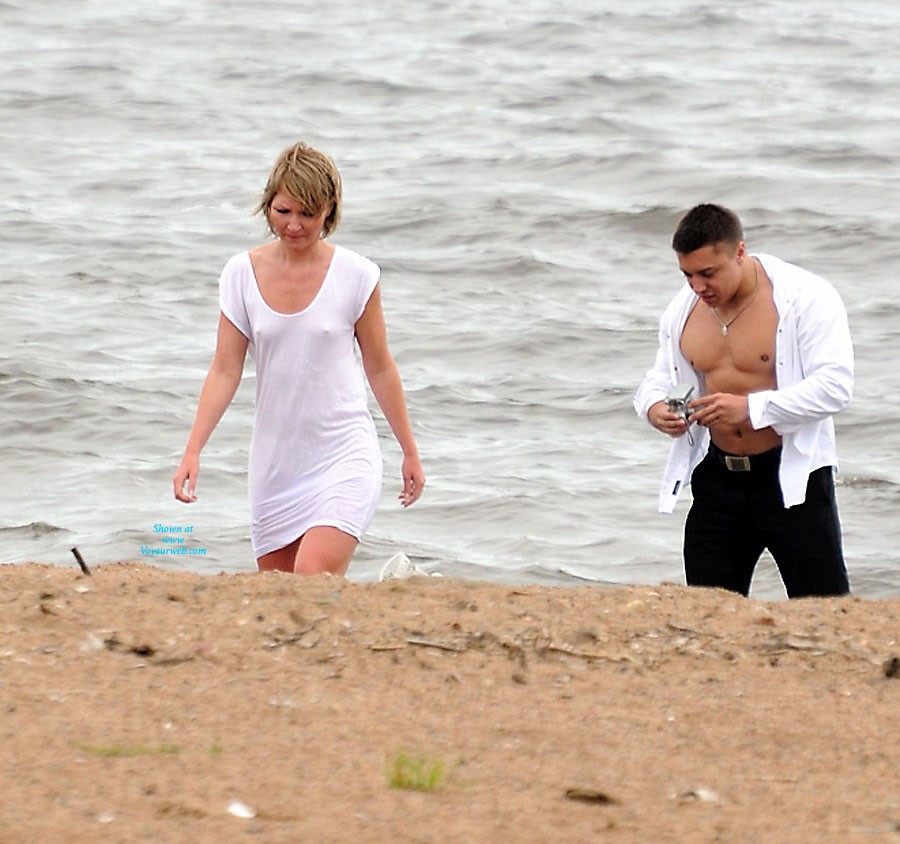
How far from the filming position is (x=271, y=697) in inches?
175

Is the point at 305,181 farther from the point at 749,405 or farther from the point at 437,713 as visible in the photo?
the point at 437,713

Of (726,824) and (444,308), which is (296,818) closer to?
(726,824)

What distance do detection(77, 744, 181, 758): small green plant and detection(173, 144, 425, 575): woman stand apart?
1.87m

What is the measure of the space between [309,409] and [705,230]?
1.45m

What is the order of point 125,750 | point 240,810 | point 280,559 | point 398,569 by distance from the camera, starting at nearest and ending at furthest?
point 240,810
point 125,750
point 280,559
point 398,569

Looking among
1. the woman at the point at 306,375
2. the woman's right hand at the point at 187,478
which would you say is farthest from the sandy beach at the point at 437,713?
the woman at the point at 306,375

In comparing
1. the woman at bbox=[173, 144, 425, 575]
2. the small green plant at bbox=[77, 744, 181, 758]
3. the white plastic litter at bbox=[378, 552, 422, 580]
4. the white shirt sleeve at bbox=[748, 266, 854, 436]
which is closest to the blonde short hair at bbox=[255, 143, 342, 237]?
the woman at bbox=[173, 144, 425, 575]

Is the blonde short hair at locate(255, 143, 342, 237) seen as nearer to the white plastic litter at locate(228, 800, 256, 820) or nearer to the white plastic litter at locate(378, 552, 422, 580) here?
the white plastic litter at locate(378, 552, 422, 580)

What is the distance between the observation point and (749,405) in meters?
6.07

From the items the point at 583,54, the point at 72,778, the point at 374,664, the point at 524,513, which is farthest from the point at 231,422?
the point at 583,54

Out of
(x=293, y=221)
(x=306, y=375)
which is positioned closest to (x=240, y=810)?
(x=306, y=375)

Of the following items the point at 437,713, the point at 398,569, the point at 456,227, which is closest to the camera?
the point at 437,713

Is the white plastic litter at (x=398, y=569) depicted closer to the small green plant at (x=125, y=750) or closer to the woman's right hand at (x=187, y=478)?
the woman's right hand at (x=187, y=478)

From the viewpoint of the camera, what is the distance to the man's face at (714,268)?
6145 millimetres
